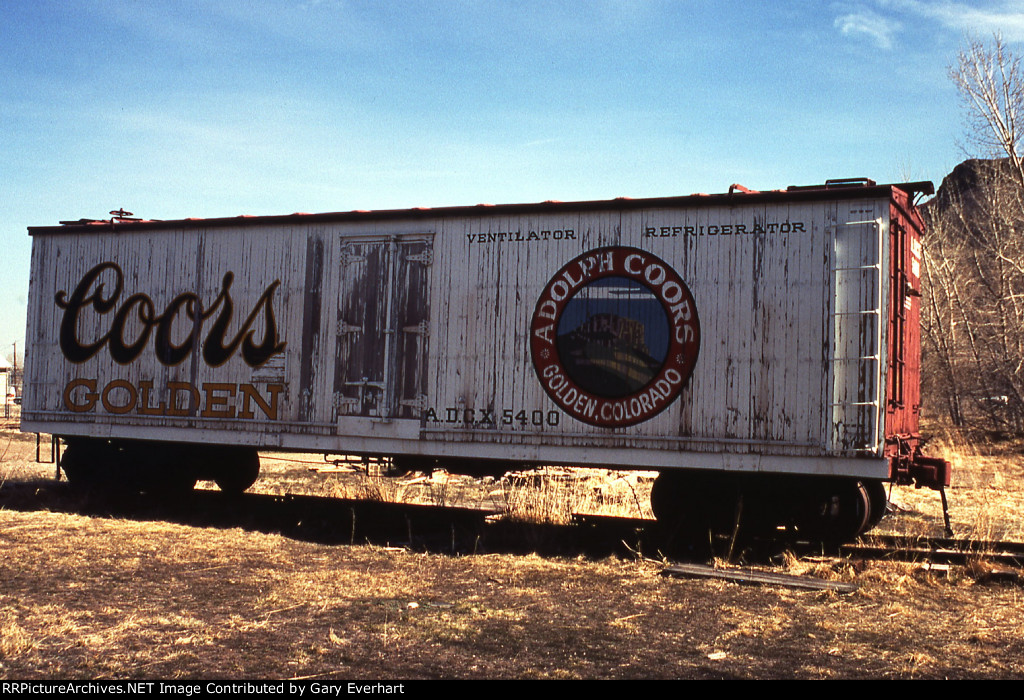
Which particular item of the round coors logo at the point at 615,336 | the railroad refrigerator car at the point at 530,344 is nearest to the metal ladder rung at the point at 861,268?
the railroad refrigerator car at the point at 530,344

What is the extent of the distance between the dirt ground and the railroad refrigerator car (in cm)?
111

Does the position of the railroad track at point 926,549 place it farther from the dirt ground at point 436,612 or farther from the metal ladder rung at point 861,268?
the metal ladder rung at point 861,268

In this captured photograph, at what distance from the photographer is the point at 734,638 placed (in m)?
6.19

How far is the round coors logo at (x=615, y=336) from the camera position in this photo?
30.3 ft

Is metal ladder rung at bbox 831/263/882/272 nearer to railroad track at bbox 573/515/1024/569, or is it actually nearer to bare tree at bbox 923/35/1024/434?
railroad track at bbox 573/515/1024/569

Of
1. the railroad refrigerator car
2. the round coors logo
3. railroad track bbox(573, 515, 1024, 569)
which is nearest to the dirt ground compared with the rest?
railroad track bbox(573, 515, 1024, 569)

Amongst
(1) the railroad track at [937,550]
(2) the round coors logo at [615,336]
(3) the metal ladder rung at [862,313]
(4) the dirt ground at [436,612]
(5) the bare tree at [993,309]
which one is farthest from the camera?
(5) the bare tree at [993,309]

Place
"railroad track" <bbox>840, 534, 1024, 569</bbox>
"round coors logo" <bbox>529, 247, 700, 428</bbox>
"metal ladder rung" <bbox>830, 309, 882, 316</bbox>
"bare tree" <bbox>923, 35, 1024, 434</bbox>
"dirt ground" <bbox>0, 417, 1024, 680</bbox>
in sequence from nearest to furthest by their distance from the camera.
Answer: "dirt ground" <bbox>0, 417, 1024, 680</bbox> → "metal ladder rung" <bbox>830, 309, 882, 316</bbox> → "railroad track" <bbox>840, 534, 1024, 569</bbox> → "round coors logo" <bbox>529, 247, 700, 428</bbox> → "bare tree" <bbox>923, 35, 1024, 434</bbox>

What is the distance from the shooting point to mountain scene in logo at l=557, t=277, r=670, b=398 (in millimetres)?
9328

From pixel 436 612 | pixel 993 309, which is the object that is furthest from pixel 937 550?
pixel 993 309

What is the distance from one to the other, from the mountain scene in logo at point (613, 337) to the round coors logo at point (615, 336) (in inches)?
0.4

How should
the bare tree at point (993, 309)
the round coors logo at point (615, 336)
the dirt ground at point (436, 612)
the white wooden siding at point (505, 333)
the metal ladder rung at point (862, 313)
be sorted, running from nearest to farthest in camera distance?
1. the dirt ground at point (436, 612)
2. the metal ladder rung at point (862, 313)
3. the white wooden siding at point (505, 333)
4. the round coors logo at point (615, 336)
5. the bare tree at point (993, 309)

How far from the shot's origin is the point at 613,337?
9.45m

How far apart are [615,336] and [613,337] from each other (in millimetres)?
28
